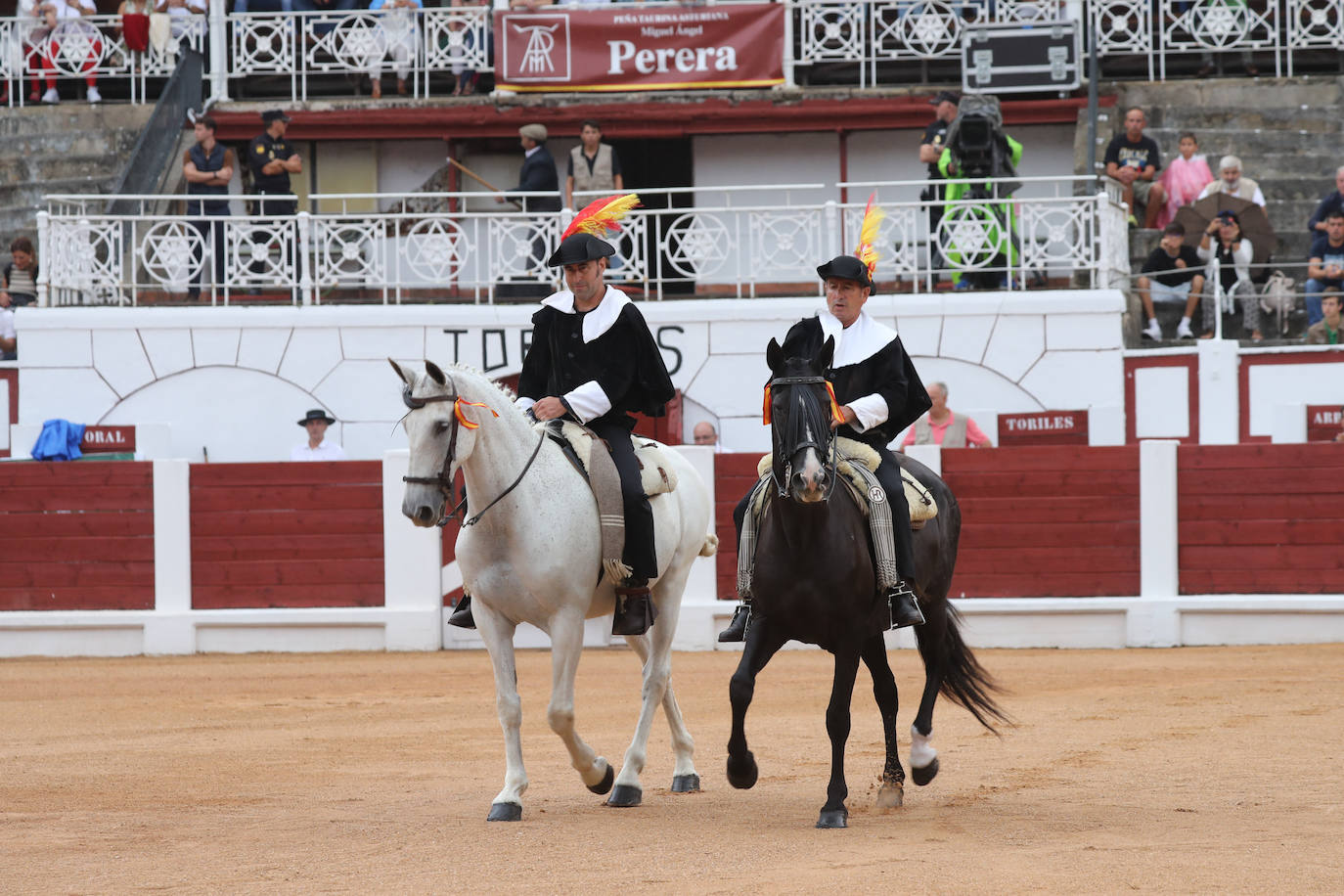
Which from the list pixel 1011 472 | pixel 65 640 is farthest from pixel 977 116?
pixel 65 640

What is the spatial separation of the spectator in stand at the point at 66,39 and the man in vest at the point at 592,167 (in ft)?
23.4

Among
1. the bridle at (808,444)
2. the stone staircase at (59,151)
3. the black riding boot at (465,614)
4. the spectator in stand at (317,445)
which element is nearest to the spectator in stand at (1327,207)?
the spectator in stand at (317,445)

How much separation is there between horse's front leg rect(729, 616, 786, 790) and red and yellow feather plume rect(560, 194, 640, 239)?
196cm

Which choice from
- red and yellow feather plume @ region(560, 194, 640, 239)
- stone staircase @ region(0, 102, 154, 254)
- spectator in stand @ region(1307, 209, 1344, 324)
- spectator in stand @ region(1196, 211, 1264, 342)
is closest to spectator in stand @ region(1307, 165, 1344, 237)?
spectator in stand @ region(1307, 209, 1344, 324)

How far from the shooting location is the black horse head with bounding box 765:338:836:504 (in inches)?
244

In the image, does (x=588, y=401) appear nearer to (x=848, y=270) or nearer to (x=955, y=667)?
(x=848, y=270)

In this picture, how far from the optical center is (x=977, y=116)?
15.8m

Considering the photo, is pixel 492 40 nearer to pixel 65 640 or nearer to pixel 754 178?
pixel 754 178

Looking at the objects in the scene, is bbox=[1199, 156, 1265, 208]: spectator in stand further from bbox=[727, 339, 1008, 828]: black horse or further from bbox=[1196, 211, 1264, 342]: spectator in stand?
bbox=[727, 339, 1008, 828]: black horse

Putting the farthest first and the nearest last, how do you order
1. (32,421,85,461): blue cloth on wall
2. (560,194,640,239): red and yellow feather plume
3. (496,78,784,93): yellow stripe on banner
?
(496,78,784,93): yellow stripe on banner → (32,421,85,461): blue cloth on wall → (560,194,640,239): red and yellow feather plume

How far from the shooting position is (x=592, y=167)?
57.5ft

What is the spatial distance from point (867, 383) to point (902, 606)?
928mm

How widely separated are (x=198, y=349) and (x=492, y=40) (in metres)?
5.99

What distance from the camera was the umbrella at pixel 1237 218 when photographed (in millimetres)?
16594
